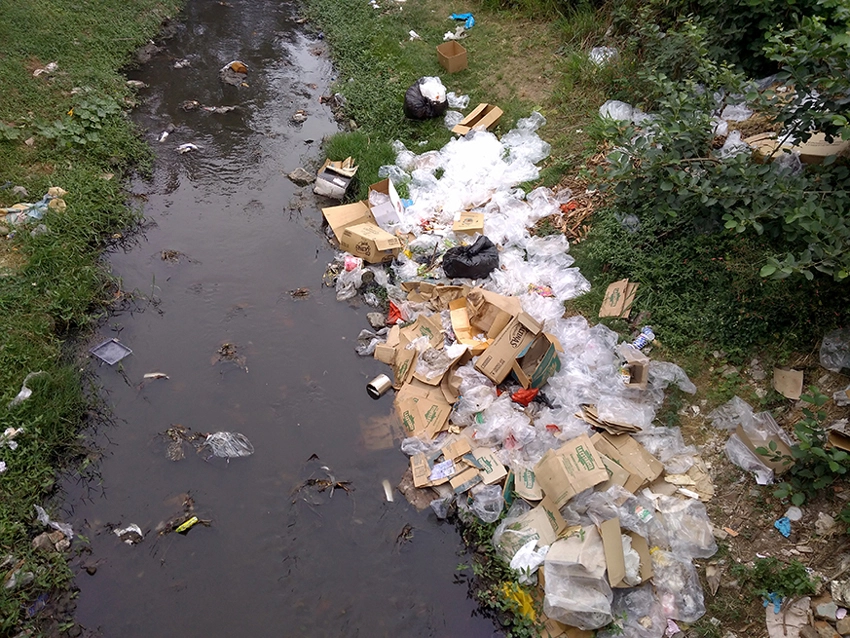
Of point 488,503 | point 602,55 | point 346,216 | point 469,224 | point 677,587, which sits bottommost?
point 488,503

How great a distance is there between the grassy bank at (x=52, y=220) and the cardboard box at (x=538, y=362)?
9.97 feet

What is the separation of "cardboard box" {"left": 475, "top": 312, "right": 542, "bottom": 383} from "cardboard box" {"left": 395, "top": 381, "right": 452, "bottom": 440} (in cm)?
40

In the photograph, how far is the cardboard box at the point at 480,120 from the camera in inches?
233

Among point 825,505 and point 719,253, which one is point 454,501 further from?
point 719,253

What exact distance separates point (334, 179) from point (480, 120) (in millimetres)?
1766

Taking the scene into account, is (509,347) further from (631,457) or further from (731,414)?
(731,414)

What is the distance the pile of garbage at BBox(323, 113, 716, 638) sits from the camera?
2.95 metres

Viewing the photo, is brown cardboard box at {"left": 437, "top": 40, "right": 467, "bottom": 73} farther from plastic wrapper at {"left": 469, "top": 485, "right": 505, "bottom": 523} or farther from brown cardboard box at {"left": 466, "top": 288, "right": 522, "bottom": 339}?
plastic wrapper at {"left": 469, "top": 485, "right": 505, "bottom": 523}

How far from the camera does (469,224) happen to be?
15.9 ft

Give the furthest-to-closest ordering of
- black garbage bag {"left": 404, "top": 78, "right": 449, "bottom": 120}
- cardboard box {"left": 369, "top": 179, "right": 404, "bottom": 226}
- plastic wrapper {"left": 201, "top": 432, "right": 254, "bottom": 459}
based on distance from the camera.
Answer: black garbage bag {"left": 404, "top": 78, "right": 449, "bottom": 120} → cardboard box {"left": 369, "top": 179, "right": 404, "bottom": 226} → plastic wrapper {"left": 201, "top": 432, "right": 254, "bottom": 459}

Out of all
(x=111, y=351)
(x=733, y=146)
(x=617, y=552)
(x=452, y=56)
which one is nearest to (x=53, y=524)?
(x=111, y=351)

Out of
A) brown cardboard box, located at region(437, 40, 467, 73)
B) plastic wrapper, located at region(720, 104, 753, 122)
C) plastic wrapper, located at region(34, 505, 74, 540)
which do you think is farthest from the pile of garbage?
plastic wrapper, located at region(34, 505, 74, 540)

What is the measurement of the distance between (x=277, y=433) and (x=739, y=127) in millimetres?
4478

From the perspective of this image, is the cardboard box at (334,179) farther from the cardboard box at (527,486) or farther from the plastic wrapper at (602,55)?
the cardboard box at (527,486)
